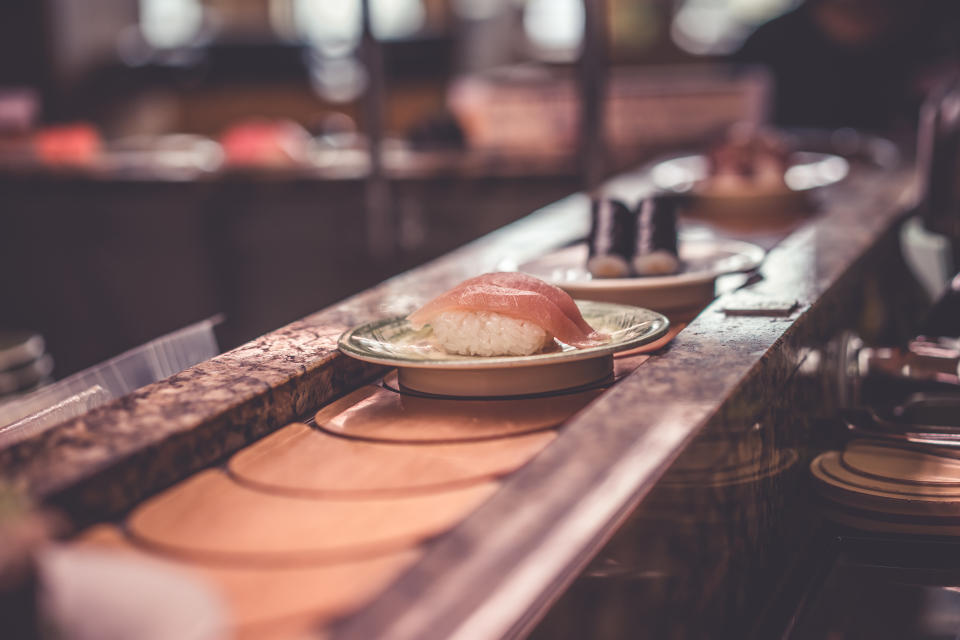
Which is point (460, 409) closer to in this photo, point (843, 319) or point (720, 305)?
point (720, 305)

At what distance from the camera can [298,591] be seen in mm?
810

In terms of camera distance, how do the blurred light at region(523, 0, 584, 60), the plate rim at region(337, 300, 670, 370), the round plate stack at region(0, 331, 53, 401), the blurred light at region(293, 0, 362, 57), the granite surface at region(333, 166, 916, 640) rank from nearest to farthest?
the granite surface at region(333, 166, 916, 640) < the plate rim at region(337, 300, 670, 370) < the round plate stack at region(0, 331, 53, 401) < the blurred light at region(293, 0, 362, 57) < the blurred light at region(523, 0, 584, 60)

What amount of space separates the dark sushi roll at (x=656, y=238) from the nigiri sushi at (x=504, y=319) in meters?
0.49

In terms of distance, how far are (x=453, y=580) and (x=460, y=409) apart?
1.66 feet

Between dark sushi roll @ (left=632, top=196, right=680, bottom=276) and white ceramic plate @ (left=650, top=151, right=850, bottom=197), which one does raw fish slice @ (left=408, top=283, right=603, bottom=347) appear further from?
white ceramic plate @ (left=650, top=151, right=850, bottom=197)

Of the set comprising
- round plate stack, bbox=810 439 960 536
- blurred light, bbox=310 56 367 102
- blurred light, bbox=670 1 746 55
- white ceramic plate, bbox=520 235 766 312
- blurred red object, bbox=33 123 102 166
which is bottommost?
round plate stack, bbox=810 439 960 536

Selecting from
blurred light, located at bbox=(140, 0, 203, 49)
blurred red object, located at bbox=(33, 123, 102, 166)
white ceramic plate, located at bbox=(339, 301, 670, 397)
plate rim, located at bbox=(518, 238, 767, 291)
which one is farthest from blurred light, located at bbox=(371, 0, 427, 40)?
white ceramic plate, located at bbox=(339, 301, 670, 397)

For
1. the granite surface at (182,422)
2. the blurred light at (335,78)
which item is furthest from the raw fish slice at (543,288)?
the blurred light at (335,78)

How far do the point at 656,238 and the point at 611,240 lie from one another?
8cm

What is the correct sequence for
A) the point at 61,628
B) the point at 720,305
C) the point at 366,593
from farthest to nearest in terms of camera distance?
1. the point at 720,305
2. the point at 366,593
3. the point at 61,628

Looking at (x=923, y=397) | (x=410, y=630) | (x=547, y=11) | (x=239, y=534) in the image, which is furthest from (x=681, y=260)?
(x=547, y=11)

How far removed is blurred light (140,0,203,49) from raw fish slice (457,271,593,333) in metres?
10.8

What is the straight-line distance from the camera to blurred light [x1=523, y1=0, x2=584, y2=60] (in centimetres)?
1147

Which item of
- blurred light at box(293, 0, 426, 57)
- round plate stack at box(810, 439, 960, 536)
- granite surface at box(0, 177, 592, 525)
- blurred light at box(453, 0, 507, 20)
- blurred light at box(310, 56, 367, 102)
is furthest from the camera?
blurred light at box(293, 0, 426, 57)
